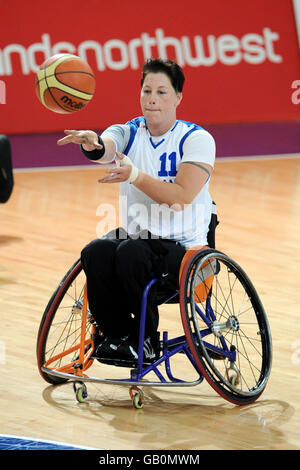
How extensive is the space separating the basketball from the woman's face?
15.5 inches

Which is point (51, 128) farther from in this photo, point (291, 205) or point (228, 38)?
point (291, 205)

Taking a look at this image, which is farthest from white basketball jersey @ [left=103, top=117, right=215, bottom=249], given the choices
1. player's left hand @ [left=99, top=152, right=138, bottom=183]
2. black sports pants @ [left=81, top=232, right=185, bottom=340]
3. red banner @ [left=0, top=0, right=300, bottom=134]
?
red banner @ [left=0, top=0, right=300, bottom=134]

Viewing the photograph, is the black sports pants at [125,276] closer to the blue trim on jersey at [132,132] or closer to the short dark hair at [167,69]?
the blue trim on jersey at [132,132]

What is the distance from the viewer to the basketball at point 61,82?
4.18 m

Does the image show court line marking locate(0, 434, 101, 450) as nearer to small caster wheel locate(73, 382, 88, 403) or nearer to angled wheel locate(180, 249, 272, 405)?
small caster wheel locate(73, 382, 88, 403)

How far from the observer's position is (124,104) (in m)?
10.1

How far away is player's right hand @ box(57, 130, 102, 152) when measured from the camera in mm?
3709

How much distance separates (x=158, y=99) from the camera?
393 cm


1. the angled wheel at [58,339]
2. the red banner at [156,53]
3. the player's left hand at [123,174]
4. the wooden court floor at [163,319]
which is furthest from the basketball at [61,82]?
the red banner at [156,53]

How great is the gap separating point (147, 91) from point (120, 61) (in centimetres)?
619

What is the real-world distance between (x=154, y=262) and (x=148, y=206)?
0.93 feet

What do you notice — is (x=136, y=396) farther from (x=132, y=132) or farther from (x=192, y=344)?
(x=132, y=132)

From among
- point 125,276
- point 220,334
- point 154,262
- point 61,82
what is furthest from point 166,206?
point 61,82

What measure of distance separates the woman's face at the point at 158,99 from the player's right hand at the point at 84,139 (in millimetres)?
286
